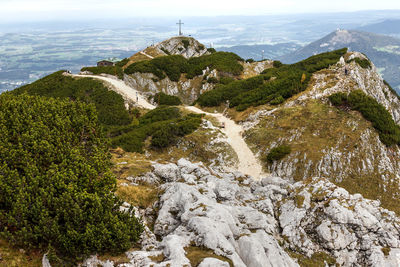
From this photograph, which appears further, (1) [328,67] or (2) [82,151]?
(1) [328,67]

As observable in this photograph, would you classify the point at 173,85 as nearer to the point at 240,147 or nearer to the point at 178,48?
the point at 178,48

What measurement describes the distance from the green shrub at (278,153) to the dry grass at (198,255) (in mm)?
28951

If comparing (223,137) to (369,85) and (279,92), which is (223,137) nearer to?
(279,92)

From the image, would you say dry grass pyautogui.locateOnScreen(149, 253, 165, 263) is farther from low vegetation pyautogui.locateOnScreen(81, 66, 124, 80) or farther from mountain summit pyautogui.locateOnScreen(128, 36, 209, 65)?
mountain summit pyautogui.locateOnScreen(128, 36, 209, 65)

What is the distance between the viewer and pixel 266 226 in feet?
67.8

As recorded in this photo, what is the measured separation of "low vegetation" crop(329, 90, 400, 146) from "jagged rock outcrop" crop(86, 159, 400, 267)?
23465 millimetres

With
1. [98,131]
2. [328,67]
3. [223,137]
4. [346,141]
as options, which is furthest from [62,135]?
[328,67]

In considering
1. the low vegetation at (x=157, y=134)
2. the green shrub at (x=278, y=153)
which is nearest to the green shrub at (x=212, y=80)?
the low vegetation at (x=157, y=134)

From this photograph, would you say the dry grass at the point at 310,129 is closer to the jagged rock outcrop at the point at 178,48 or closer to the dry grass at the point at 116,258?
the dry grass at the point at 116,258

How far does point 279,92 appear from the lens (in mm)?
59531

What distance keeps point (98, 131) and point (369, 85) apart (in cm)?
7021

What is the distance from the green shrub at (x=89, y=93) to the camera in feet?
220

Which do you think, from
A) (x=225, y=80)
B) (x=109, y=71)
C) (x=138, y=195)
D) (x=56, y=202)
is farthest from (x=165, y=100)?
(x=56, y=202)

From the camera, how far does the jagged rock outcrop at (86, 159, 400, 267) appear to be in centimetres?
1581
